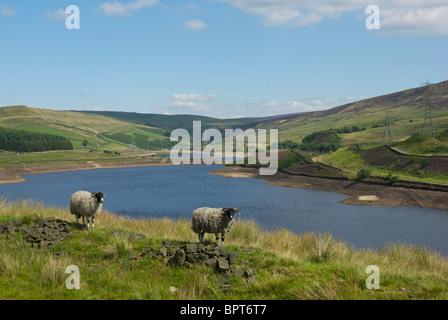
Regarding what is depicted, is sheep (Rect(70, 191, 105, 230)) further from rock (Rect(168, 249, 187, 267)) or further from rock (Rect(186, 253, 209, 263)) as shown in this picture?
rock (Rect(186, 253, 209, 263))

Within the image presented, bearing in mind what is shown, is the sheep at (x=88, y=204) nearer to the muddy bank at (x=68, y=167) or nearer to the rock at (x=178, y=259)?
the rock at (x=178, y=259)

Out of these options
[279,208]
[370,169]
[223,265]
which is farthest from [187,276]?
[370,169]

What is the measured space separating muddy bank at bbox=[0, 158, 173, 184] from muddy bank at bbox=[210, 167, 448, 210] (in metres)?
83.1

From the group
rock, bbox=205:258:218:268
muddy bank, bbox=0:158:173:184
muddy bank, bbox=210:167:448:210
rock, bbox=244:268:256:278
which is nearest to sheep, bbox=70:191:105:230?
rock, bbox=205:258:218:268

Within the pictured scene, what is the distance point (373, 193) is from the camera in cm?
7312

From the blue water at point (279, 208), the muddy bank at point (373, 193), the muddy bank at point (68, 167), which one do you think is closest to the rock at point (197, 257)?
the blue water at point (279, 208)

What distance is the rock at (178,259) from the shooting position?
13117 mm

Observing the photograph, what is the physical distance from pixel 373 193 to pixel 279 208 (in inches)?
932

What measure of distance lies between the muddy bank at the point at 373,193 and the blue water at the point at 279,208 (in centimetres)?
283

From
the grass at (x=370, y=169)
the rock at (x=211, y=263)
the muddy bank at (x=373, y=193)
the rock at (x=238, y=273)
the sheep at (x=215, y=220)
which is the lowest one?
the muddy bank at (x=373, y=193)

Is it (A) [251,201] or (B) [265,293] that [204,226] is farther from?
(A) [251,201]

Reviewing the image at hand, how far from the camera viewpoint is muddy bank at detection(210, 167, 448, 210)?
64438 mm
